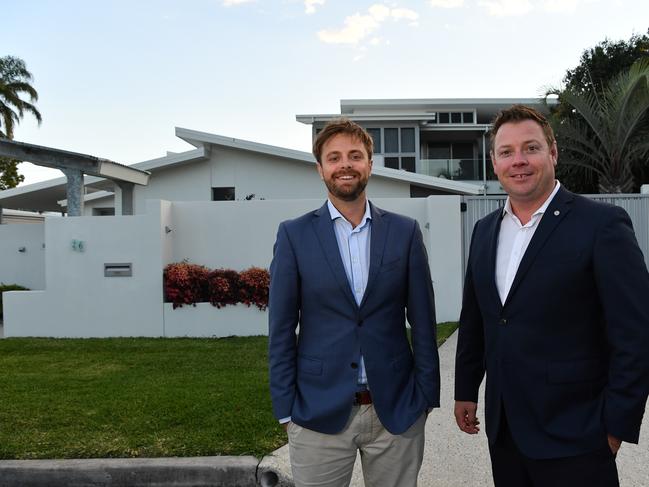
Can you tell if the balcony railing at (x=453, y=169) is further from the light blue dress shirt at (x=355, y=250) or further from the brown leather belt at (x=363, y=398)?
the brown leather belt at (x=363, y=398)

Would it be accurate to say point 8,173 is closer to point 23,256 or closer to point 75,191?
point 23,256

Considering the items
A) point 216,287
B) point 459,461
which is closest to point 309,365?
point 459,461

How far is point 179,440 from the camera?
4250mm

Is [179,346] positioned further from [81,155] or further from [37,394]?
[81,155]

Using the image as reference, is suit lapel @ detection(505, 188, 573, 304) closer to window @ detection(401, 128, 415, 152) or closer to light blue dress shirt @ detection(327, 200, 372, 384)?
light blue dress shirt @ detection(327, 200, 372, 384)

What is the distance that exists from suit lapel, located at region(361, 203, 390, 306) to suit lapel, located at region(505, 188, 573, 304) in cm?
54

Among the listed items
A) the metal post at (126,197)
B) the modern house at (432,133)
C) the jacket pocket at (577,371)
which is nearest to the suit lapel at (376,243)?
the jacket pocket at (577,371)

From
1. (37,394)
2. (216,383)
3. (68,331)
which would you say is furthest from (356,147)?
(68,331)

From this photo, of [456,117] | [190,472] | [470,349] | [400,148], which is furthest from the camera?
[456,117]

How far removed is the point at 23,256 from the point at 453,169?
1433 cm

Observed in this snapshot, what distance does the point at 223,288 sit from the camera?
934 centimetres

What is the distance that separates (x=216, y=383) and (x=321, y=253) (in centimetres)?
405

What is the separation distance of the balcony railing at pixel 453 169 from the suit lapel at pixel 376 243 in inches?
719

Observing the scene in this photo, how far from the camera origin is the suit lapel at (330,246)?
2311mm
